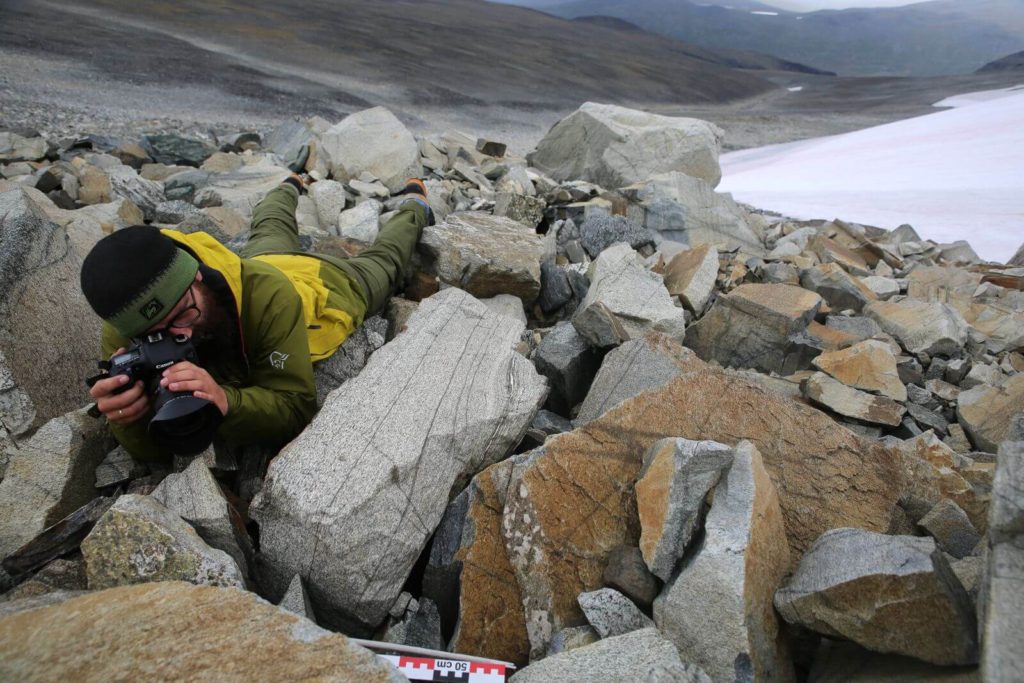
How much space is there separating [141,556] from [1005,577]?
8.04 ft

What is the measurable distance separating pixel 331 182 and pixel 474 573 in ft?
14.9

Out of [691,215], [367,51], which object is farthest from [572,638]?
[367,51]

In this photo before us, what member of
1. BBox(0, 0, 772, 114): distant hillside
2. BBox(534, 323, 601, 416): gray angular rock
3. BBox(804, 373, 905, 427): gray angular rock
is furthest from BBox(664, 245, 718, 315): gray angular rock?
BBox(0, 0, 772, 114): distant hillside

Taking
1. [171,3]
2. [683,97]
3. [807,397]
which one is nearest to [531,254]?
[807,397]

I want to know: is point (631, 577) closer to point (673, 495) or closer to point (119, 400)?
point (673, 495)

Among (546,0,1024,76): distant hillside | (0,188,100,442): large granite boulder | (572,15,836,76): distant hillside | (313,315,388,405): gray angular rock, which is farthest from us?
(546,0,1024,76): distant hillside

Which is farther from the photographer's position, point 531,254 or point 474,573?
point 531,254

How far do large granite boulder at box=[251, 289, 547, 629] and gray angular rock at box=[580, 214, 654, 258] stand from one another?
8.66ft

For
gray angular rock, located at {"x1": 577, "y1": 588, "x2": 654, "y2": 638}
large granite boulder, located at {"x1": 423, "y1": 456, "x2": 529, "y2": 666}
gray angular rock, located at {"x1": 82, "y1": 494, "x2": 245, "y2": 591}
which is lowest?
large granite boulder, located at {"x1": 423, "y1": 456, "x2": 529, "y2": 666}

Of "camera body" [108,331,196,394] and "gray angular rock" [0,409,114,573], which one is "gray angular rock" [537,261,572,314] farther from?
"gray angular rock" [0,409,114,573]

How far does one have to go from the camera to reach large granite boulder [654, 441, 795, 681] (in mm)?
1845

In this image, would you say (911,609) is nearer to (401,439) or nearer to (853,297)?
(401,439)

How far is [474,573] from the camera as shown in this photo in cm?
234

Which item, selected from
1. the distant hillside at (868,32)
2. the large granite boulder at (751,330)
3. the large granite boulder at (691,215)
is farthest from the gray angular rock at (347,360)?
the distant hillside at (868,32)
